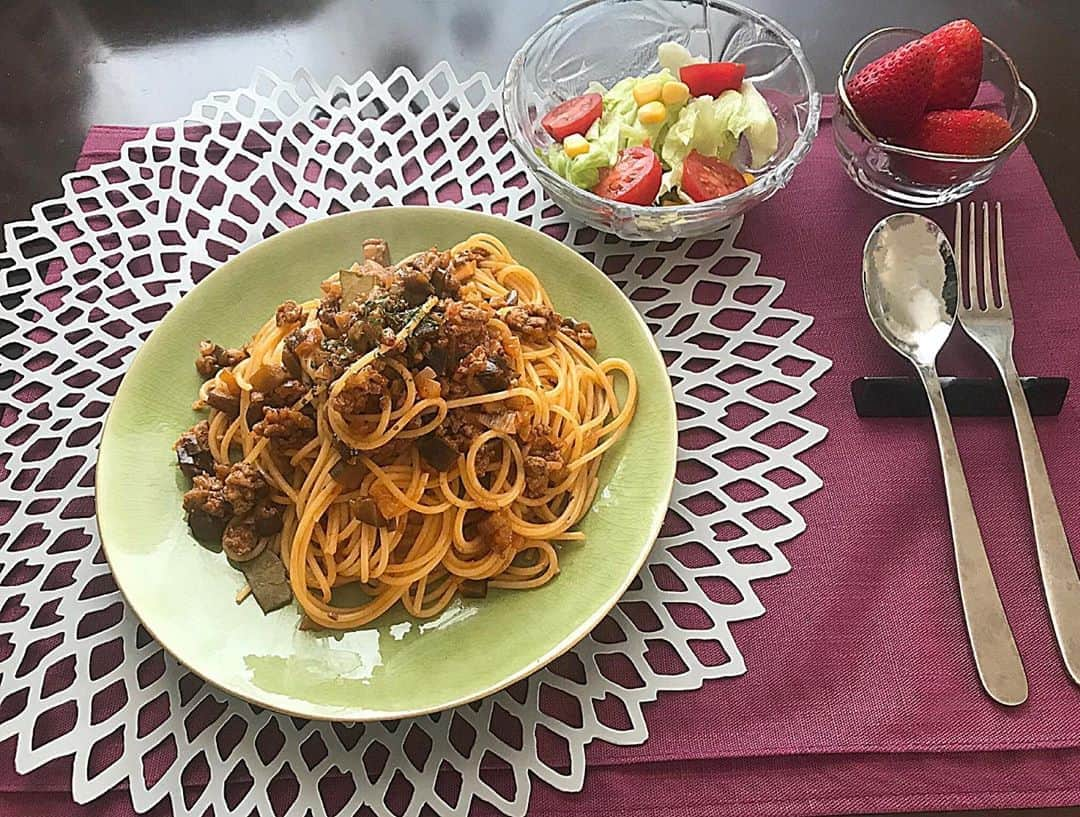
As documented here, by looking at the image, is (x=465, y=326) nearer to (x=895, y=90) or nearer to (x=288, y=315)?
(x=288, y=315)

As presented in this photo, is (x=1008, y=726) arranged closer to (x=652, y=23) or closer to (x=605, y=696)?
(x=605, y=696)

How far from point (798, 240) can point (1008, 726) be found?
1288 millimetres

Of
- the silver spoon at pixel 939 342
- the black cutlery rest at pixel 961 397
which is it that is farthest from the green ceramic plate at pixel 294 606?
the silver spoon at pixel 939 342

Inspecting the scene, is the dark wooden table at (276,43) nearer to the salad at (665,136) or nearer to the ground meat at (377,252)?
the salad at (665,136)

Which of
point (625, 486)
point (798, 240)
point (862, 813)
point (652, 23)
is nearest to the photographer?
point (862, 813)

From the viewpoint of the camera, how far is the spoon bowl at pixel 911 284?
228 centimetres

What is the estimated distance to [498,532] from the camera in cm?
195

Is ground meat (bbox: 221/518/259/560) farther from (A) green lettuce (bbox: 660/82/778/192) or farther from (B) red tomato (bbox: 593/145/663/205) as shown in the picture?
(A) green lettuce (bbox: 660/82/778/192)

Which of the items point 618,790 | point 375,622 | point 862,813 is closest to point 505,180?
point 375,622

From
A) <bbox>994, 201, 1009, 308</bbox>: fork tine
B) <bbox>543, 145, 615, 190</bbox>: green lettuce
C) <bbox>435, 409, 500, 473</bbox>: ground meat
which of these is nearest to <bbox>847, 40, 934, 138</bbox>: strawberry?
<bbox>994, 201, 1009, 308</bbox>: fork tine

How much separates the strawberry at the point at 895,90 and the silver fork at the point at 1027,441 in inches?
11.4

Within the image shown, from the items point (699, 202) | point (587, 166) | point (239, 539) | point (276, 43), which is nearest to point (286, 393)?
point (239, 539)

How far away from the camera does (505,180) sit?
266 centimetres

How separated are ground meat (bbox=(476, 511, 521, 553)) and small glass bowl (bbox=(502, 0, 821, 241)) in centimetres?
85
